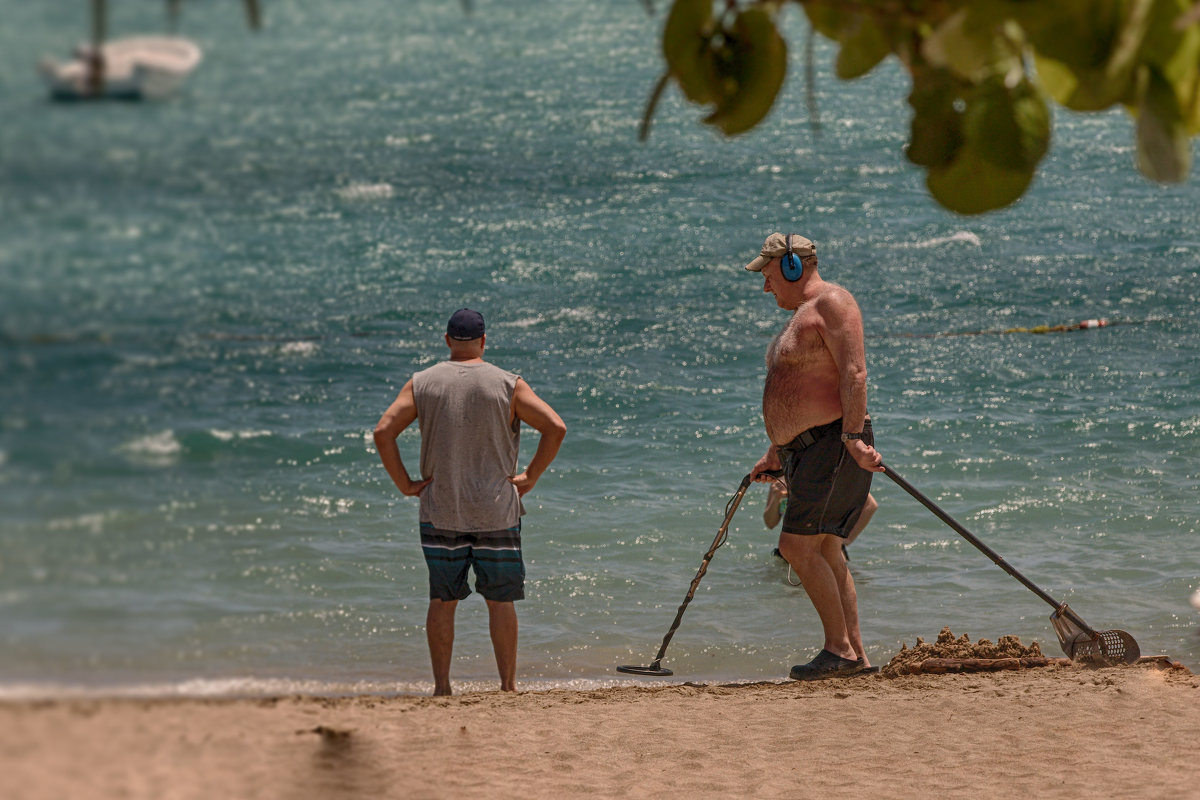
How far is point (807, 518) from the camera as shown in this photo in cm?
602

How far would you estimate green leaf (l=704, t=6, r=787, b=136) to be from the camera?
1805 mm

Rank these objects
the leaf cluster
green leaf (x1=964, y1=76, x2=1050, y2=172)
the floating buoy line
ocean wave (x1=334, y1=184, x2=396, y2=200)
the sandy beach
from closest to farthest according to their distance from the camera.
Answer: the leaf cluster < green leaf (x1=964, y1=76, x2=1050, y2=172) < the sandy beach < the floating buoy line < ocean wave (x1=334, y1=184, x2=396, y2=200)

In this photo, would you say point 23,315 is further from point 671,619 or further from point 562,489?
point 562,489

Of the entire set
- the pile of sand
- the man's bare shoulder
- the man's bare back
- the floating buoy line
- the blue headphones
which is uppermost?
the blue headphones

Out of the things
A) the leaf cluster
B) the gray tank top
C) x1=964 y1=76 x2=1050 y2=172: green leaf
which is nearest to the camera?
the leaf cluster

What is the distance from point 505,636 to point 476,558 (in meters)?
0.45

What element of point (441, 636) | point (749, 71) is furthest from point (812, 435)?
point (749, 71)

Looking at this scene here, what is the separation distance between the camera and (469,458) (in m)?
5.78

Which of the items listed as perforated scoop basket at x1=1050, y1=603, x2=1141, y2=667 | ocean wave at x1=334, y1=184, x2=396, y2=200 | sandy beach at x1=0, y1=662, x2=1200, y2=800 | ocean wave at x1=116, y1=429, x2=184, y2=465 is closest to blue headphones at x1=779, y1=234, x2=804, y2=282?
sandy beach at x1=0, y1=662, x2=1200, y2=800

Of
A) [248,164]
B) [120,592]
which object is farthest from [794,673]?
[248,164]

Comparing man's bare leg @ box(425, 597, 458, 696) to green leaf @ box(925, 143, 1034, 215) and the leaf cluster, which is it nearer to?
the leaf cluster

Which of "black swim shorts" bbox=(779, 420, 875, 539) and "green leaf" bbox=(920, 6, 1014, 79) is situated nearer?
"green leaf" bbox=(920, 6, 1014, 79)

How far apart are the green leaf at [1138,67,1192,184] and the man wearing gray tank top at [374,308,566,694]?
4.26 meters

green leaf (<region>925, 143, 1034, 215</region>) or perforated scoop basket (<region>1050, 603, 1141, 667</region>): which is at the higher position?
green leaf (<region>925, 143, 1034, 215</region>)
